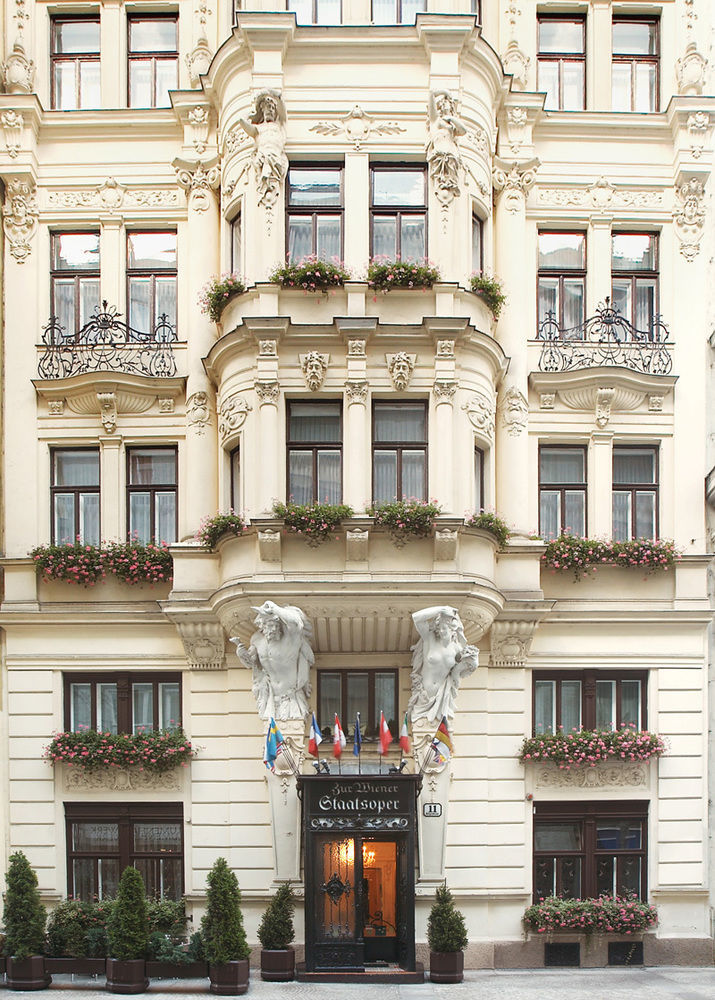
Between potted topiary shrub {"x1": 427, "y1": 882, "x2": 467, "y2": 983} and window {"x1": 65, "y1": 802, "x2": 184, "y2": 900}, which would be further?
window {"x1": 65, "y1": 802, "x2": 184, "y2": 900}

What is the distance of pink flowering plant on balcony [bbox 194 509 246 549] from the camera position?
2253 centimetres

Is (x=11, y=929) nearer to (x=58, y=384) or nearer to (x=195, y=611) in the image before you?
(x=195, y=611)

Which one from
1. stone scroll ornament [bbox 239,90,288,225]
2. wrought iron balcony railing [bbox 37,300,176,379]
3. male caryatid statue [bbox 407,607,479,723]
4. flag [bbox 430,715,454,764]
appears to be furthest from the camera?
wrought iron balcony railing [bbox 37,300,176,379]

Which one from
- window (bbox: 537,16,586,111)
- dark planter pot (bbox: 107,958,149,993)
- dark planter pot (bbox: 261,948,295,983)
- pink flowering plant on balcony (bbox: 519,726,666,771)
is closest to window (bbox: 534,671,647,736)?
pink flowering plant on balcony (bbox: 519,726,666,771)

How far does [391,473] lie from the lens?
22844mm

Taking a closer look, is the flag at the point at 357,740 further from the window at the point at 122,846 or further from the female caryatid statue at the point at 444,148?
the female caryatid statue at the point at 444,148

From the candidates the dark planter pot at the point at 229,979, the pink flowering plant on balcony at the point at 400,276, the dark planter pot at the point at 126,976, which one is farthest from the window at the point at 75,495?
the dark planter pot at the point at 229,979

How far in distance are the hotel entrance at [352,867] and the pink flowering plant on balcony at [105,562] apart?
14.9ft

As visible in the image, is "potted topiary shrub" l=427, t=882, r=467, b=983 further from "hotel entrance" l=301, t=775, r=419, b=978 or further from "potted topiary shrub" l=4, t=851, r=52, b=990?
"potted topiary shrub" l=4, t=851, r=52, b=990

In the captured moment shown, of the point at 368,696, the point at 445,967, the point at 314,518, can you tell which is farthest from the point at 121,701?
the point at 445,967

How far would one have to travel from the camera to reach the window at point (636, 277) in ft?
82.2

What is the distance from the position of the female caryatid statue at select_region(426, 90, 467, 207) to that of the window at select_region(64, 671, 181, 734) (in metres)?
9.56

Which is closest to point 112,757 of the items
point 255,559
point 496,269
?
point 255,559

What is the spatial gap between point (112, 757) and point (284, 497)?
5.36 meters
